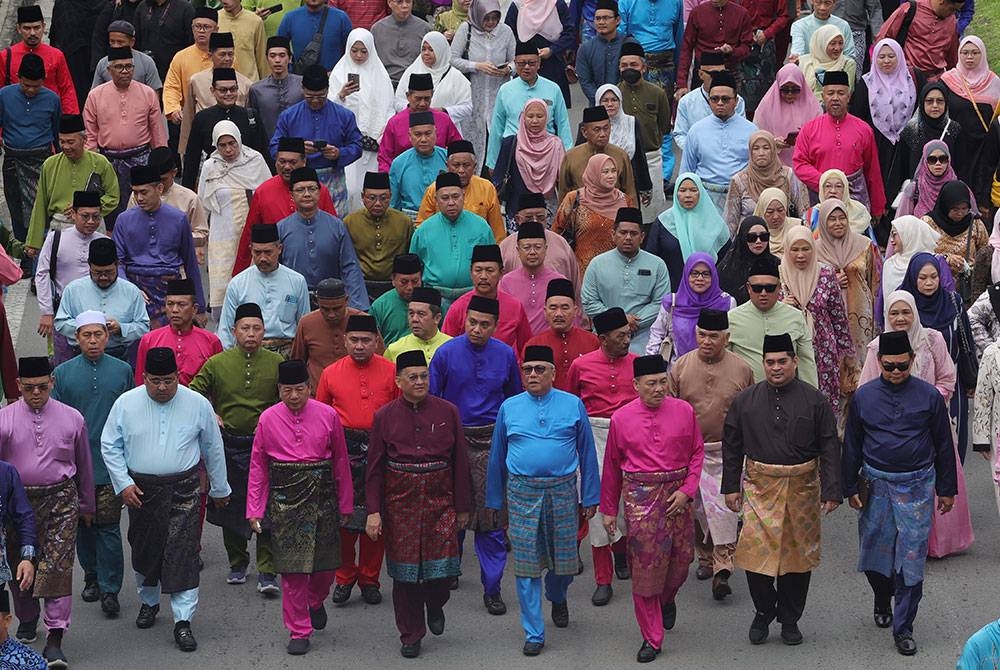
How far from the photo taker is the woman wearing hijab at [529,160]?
15500 mm

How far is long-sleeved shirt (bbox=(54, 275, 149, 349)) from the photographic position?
13094 mm

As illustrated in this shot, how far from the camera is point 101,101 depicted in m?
16.5

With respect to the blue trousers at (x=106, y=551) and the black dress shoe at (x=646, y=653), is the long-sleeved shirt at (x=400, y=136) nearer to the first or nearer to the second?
the blue trousers at (x=106, y=551)

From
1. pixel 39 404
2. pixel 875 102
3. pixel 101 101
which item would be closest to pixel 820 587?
pixel 39 404

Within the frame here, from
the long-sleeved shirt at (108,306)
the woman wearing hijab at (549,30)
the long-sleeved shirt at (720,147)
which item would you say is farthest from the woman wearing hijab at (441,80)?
the long-sleeved shirt at (108,306)

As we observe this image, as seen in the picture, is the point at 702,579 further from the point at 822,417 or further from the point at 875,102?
the point at 875,102

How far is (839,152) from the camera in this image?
1566cm

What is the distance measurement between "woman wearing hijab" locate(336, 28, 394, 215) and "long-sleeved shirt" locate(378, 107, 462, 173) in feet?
2.53

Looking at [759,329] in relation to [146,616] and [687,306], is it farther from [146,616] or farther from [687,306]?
[146,616]

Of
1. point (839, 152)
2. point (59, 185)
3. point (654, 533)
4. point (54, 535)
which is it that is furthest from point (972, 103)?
point (54, 535)

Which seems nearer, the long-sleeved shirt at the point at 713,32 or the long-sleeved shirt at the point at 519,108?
the long-sleeved shirt at the point at 519,108

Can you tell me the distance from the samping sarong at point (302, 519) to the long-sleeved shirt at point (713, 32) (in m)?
7.54

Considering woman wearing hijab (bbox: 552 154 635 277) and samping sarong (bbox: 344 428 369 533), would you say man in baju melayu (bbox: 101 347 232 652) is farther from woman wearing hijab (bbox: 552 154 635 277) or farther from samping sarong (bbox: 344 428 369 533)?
woman wearing hijab (bbox: 552 154 635 277)

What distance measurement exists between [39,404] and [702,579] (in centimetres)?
402
